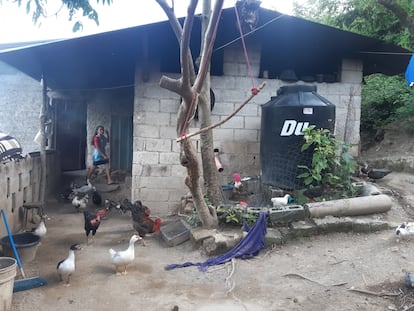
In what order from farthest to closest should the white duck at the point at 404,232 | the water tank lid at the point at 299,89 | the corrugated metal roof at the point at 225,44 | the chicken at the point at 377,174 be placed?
the chicken at the point at 377,174 → the corrugated metal roof at the point at 225,44 → the water tank lid at the point at 299,89 → the white duck at the point at 404,232

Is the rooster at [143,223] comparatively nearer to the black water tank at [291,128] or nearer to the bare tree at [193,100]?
the bare tree at [193,100]

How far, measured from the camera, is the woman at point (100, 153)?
31.8 ft

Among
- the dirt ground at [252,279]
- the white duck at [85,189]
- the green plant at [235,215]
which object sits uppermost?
the green plant at [235,215]

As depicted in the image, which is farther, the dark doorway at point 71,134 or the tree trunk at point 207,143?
the dark doorway at point 71,134

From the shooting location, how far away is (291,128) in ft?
20.5

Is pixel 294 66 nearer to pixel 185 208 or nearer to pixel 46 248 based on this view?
pixel 185 208

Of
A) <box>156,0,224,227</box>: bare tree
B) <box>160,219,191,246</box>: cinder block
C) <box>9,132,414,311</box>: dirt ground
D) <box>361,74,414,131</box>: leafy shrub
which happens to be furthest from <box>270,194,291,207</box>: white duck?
<box>361,74,414,131</box>: leafy shrub

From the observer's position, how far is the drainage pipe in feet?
17.8

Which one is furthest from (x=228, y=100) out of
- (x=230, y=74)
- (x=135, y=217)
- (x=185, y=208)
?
(x=135, y=217)

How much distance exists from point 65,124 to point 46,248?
6.99 m

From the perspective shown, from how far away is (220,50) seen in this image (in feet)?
24.9

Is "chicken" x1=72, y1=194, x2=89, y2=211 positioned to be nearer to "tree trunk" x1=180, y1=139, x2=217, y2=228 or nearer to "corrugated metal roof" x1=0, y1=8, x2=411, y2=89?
"corrugated metal roof" x1=0, y1=8, x2=411, y2=89

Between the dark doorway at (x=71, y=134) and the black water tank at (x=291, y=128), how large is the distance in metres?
7.10

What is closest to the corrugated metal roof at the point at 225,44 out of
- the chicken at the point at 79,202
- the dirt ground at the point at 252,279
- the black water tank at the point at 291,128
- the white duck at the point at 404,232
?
the black water tank at the point at 291,128
